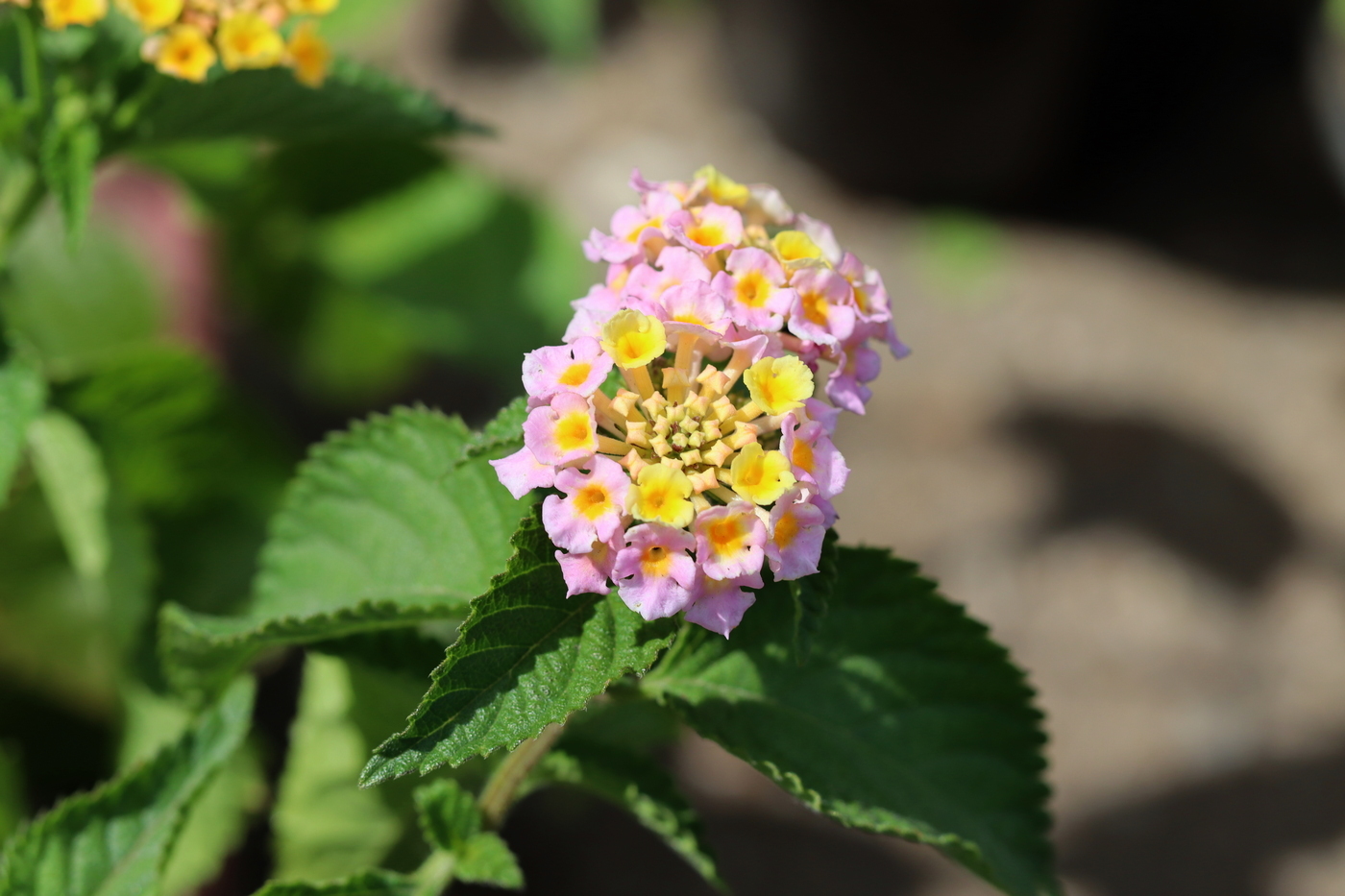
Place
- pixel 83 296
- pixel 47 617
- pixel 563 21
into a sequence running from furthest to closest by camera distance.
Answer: pixel 563 21 < pixel 83 296 < pixel 47 617

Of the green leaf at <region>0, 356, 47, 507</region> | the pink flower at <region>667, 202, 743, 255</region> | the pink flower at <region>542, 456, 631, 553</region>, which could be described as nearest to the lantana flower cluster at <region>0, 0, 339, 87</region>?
the green leaf at <region>0, 356, 47, 507</region>

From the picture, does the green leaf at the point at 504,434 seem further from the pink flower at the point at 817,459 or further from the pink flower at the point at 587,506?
the pink flower at the point at 817,459

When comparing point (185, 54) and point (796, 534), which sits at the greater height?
point (185, 54)

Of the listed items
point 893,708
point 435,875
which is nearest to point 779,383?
point 893,708

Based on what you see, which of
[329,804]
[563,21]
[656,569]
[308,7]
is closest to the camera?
[656,569]

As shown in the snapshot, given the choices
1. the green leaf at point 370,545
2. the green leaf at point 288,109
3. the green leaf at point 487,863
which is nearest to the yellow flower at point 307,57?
the green leaf at point 288,109

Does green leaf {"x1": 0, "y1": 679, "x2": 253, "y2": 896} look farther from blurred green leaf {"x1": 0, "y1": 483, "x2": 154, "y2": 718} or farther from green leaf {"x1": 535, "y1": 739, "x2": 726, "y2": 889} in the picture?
blurred green leaf {"x1": 0, "y1": 483, "x2": 154, "y2": 718}

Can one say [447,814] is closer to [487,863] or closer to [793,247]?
[487,863]
